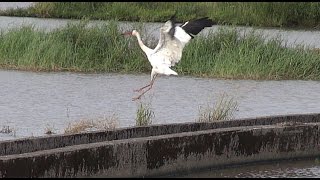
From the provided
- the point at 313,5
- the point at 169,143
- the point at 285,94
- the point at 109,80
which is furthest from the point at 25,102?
the point at 313,5

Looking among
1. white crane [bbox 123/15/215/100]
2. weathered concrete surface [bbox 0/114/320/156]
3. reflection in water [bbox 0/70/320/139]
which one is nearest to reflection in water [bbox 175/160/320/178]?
weathered concrete surface [bbox 0/114/320/156]

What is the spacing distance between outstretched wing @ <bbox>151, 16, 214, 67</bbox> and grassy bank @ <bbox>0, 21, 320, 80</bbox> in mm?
7693

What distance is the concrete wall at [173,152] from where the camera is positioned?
392 inches

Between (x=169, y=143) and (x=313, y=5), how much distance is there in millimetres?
30692

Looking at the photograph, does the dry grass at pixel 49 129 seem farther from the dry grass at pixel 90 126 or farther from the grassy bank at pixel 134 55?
the grassy bank at pixel 134 55

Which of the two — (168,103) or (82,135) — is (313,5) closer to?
(168,103)

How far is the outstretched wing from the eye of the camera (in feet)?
45.2

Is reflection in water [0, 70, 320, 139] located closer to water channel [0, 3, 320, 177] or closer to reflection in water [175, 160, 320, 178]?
water channel [0, 3, 320, 177]

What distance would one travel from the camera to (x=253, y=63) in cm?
2283

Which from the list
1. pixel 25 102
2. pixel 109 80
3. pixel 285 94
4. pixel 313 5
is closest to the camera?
pixel 25 102

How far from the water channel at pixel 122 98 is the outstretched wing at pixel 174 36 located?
1379mm

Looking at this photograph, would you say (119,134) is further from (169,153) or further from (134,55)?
(134,55)

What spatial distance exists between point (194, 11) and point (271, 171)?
30030 millimetres

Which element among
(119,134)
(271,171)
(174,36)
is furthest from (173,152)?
(174,36)
